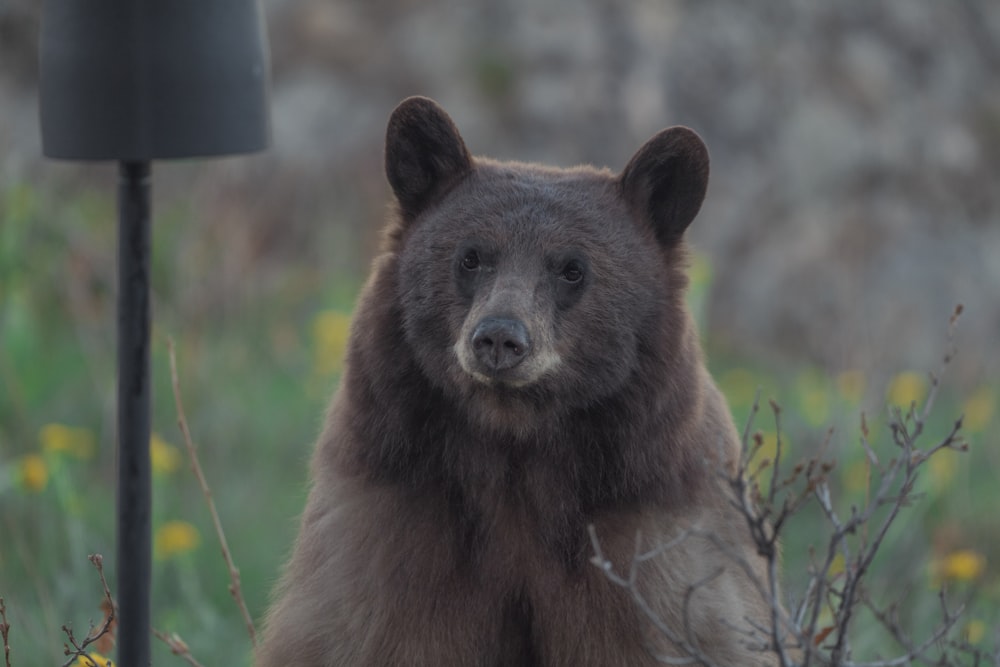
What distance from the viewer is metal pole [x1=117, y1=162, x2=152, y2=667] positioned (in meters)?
3.16

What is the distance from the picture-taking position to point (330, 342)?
18.9ft

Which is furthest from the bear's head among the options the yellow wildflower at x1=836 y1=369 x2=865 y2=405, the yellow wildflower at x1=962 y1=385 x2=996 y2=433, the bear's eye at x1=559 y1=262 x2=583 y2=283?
the yellow wildflower at x1=962 y1=385 x2=996 y2=433

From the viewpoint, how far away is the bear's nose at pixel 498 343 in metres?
2.76

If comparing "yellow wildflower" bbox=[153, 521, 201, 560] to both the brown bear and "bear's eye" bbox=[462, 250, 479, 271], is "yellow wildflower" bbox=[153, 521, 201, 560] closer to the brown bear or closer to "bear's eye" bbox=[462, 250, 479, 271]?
the brown bear

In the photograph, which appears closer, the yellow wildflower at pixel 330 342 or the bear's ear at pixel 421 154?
the bear's ear at pixel 421 154

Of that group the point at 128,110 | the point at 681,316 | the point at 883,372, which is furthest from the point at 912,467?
the point at 883,372

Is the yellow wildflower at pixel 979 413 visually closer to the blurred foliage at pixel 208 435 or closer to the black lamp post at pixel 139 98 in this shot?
the blurred foliage at pixel 208 435

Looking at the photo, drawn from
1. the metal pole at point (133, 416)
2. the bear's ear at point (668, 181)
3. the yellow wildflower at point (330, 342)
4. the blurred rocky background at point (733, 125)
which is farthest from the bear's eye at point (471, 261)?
the blurred rocky background at point (733, 125)

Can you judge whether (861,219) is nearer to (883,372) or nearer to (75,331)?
(883,372)

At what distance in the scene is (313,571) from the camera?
315cm

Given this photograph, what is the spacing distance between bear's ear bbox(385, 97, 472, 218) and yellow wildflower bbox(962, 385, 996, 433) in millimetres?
3001

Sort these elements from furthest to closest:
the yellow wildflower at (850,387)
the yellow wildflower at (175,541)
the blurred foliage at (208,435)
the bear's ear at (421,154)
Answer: the yellow wildflower at (850,387) < the blurred foliage at (208,435) < the yellow wildflower at (175,541) < the bear's ear at (421,154)

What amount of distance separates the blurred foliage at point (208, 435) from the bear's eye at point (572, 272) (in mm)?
1188

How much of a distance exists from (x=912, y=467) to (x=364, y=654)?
1.28 m
